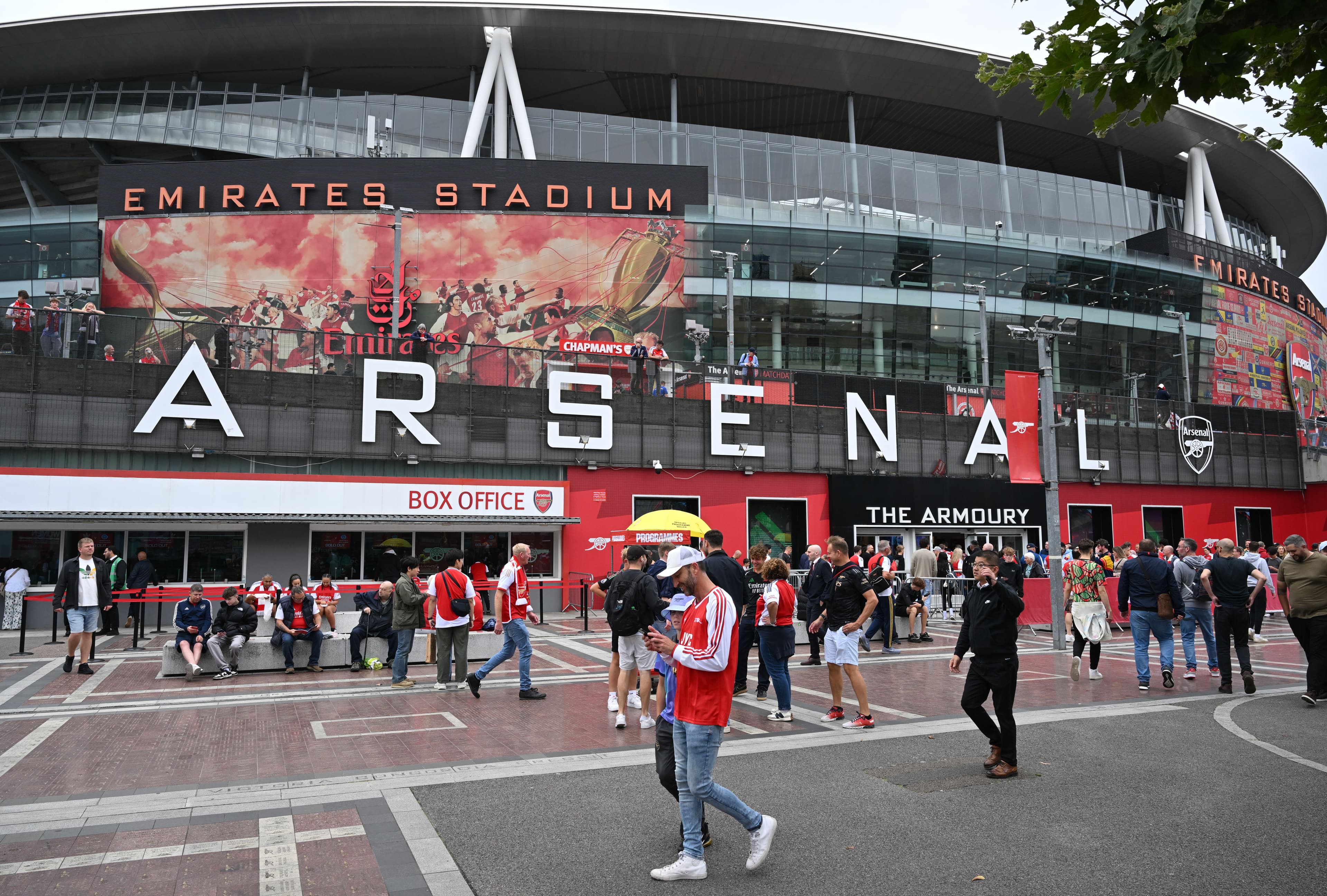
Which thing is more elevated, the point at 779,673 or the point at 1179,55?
the point at 1179,55

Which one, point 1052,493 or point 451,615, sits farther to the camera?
point 1052,493

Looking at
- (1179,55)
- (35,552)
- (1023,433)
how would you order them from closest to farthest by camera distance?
(1179,55) → (1023,433) → (35,552)

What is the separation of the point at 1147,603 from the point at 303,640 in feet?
39.1

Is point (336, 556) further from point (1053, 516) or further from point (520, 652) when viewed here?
point (1053, 516)

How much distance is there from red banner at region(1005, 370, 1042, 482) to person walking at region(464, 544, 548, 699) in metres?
11.2

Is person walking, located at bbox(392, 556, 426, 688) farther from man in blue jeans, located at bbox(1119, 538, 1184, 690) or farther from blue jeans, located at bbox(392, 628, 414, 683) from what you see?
man in blue jeans, located at bbox(1119, 538, 1184, 690)

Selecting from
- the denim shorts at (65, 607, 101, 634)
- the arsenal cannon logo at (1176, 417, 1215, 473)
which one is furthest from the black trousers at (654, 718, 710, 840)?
the arsenal cannon logo at (1176, 417, 1215, 473)

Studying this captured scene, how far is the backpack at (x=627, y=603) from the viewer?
30.3 feet

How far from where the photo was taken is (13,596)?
19.8 meters

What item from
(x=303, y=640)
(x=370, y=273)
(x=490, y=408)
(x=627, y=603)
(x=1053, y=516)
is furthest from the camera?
(x=370, y=273)

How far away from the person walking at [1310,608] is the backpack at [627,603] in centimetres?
739

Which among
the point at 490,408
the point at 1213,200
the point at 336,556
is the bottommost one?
the point at 336,556

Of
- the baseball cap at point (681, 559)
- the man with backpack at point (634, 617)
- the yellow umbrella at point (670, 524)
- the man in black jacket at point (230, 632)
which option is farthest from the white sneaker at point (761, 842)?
the yellow umbrella at point (670, 524)

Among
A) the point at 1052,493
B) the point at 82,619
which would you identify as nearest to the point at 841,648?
the point at 1052,493
